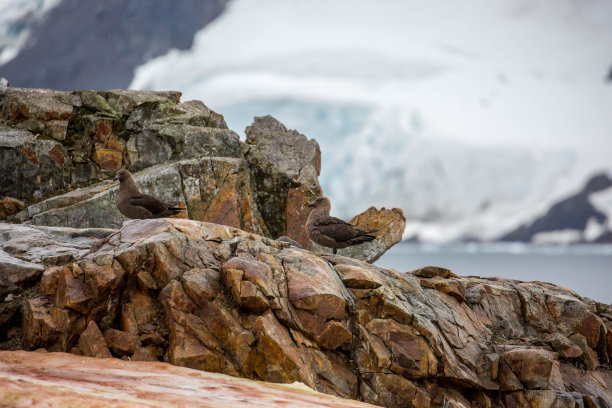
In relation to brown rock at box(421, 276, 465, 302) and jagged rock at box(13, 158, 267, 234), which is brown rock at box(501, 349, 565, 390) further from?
jagged rock at box(13, 158, 267, 234)

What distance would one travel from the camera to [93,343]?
905cm

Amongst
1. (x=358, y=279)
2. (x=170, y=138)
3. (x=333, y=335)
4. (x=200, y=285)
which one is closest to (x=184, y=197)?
(x=170, y=138)

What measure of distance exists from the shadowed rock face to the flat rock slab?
2.41ft

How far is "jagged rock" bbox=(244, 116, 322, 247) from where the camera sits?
22469 millimetres

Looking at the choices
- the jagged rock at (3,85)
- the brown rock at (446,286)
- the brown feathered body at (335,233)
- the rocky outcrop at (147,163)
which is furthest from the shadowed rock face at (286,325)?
the jagged rock at (3,85)

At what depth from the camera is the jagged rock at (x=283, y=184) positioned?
22469 mm

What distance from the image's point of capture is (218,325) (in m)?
9.40

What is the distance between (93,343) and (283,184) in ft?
47.7

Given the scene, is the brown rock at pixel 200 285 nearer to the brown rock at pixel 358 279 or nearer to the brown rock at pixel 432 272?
the brown rock at pixel 358 279

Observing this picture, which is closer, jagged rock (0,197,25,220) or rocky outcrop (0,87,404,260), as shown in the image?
jagged rock (0,197,25,220)

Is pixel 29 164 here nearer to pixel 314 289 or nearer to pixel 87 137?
pixel 87 137

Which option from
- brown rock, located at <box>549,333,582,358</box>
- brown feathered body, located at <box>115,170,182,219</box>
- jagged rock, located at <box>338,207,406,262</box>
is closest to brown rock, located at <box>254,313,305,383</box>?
brown rock, located at <box>549,333,582,358</box>

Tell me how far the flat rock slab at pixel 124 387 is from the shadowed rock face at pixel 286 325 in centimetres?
74

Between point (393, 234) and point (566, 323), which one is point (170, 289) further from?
point (393, 234)
